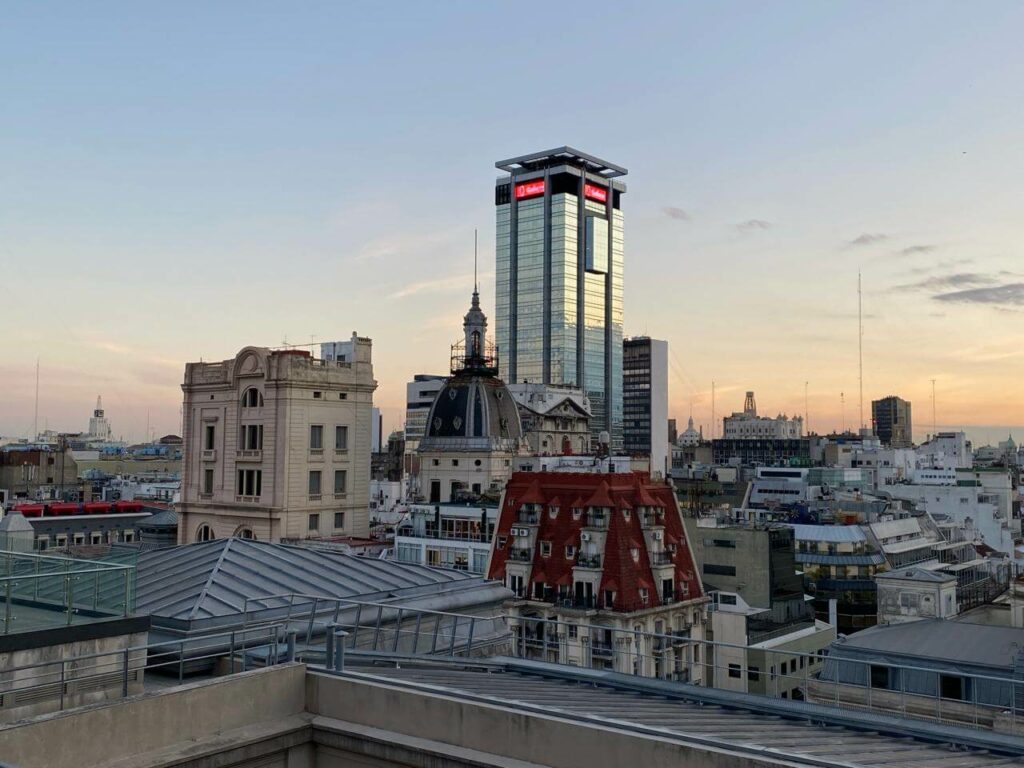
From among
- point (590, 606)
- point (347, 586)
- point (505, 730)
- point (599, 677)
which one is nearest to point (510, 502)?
point (590, 606)

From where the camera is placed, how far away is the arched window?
66.0 meters

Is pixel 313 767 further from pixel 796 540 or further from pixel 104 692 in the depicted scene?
pixel 796 540

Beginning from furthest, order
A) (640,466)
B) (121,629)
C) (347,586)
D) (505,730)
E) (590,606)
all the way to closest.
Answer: (640,466) < (590,606) < (347,586) < (121,629) < (505,730)

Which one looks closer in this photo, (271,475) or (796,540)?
(271,475)

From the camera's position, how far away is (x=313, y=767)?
1354 cm

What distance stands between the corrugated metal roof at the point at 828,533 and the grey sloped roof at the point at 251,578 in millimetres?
61326

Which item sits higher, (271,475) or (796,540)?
Answer: (271,475)

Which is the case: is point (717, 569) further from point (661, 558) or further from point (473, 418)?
point (473, 418)

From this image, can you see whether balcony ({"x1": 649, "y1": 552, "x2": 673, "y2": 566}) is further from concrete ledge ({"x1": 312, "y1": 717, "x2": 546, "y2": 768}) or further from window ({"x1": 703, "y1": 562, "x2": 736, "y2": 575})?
concrete ledge ({"x1": 312, "y1": 717, "x2": 546, "y2": 768})

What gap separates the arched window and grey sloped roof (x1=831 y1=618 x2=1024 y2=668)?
40627 millimetres

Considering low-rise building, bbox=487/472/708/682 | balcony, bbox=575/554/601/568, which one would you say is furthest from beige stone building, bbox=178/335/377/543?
balcony, bbox=575/554/601/568

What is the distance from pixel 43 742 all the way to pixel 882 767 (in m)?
9.69

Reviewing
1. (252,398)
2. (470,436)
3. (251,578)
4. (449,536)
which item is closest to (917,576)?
(449,536)

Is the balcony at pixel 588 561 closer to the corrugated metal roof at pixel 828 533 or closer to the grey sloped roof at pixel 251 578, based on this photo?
the corrugated metal roof at pixel 828 533
